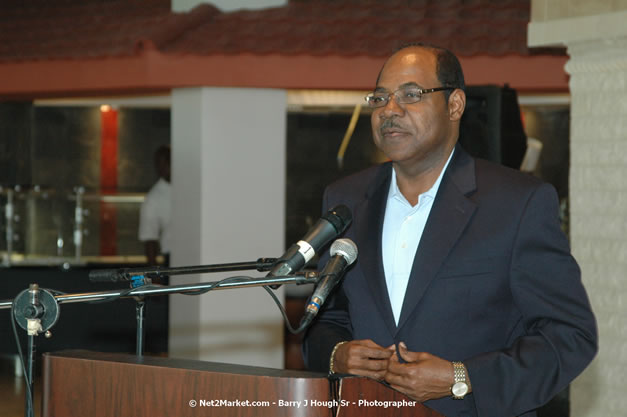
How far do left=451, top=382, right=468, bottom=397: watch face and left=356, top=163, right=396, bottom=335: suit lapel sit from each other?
0.89 feet

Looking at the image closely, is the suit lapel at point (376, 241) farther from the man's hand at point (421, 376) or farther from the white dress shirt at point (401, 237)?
the man's hand at point (421, 376)

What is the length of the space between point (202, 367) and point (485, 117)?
2728mm

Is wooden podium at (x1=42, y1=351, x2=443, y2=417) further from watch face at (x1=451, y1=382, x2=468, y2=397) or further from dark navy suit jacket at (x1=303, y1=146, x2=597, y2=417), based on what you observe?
dark navy suit jacket at (x1=303, y1=146, x2=597, y2=417)

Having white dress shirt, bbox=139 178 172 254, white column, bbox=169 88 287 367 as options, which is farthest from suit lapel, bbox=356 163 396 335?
white dress shirt, bbox=139 178 172 254

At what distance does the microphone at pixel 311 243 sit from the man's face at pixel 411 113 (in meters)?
0.36

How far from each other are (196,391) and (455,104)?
1075 mm

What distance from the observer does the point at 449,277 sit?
2.21 metres

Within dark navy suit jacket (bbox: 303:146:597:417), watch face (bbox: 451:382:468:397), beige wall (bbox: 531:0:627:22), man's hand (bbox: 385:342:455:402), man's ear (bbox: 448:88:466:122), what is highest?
beige wall (bbox: 531:0:627:22)

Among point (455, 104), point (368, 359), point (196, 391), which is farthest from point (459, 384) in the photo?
point (455, 104)

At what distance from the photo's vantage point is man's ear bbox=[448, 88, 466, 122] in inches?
92.5

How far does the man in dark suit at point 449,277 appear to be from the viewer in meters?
2.06

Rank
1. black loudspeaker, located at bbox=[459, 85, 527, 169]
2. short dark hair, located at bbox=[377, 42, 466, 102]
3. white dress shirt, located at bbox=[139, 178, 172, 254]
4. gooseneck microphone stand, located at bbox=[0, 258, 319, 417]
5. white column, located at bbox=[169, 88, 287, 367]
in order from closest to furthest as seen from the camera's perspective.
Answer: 1. gooseneck microphone stand, located at bbox=[0, 258, 319, 417]
2. short dark hair, located at bbox=[377, 42, 466, 102]
3. black loudspeaker, located at bbox=[459, 85, 527, 169]
4. white column, located at bbox=[169, 88, 287, 367]
5. white dress shirt, located at bbox=[139, 178, 172, 254]

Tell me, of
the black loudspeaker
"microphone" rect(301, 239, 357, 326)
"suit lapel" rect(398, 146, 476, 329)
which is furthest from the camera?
the black loudspeaker

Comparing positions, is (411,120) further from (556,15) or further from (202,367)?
(556,15)
